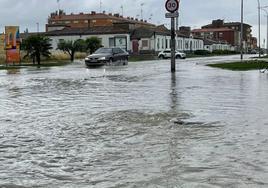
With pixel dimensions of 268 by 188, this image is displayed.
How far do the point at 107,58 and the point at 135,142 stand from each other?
32424 millimetres

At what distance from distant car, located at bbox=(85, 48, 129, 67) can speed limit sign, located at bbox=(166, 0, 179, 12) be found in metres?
15.2

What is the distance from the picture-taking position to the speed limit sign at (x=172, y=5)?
81.1 feet

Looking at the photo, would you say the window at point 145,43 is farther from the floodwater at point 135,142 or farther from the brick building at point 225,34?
the brick building at point 225,34

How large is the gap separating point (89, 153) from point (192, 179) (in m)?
1.91

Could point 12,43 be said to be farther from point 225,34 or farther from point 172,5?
point 225,34

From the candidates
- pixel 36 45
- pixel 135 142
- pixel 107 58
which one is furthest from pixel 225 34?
pixel 135 142

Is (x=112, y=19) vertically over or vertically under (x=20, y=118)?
over

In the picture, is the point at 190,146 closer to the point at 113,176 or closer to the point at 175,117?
the point at 113,176

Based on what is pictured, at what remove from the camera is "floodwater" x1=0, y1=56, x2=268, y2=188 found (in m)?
5.96

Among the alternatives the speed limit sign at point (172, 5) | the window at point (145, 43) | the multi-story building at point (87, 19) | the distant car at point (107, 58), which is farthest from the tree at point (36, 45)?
the multi-story building at point (87, 19)

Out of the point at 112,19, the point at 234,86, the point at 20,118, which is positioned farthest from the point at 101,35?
the point at 20,118

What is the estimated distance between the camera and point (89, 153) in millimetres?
7250

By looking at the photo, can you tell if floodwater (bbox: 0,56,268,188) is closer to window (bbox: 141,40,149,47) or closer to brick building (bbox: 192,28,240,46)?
window (bbox: 141,40,149,47)

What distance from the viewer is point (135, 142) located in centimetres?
792
